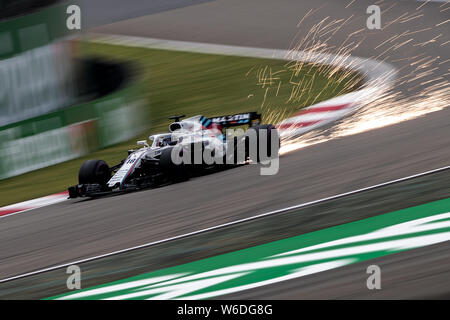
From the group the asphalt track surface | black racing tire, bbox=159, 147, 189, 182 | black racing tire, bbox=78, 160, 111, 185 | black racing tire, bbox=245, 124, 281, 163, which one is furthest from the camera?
black racing tire, bbox=78, 160, 111, 185

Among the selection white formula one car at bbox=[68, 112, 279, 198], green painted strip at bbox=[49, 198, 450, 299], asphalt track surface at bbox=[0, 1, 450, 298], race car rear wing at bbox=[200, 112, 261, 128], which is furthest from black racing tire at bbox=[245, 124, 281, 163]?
green painted strip at bbox=[49, 198, 450, 299]

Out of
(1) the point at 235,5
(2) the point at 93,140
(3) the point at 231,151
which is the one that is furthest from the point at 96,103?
(1) the point at 235,5

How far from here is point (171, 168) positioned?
26.0 ft

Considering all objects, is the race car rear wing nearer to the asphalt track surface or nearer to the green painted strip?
the asphalt track surface

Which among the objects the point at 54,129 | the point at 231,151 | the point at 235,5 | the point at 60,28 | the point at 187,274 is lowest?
the point at 187,274

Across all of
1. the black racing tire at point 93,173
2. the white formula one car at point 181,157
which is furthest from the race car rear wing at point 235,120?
the black racing tire at point 93,173

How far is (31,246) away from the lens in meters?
6.69

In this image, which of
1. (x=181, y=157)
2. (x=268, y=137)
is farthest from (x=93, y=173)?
(x=268, y=137)

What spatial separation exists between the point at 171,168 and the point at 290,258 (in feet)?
10.4

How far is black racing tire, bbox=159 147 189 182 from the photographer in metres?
7.88

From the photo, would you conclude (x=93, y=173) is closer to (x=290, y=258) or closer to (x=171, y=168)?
(x=171, y=168)

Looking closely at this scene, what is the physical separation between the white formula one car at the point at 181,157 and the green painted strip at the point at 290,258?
2.77m
